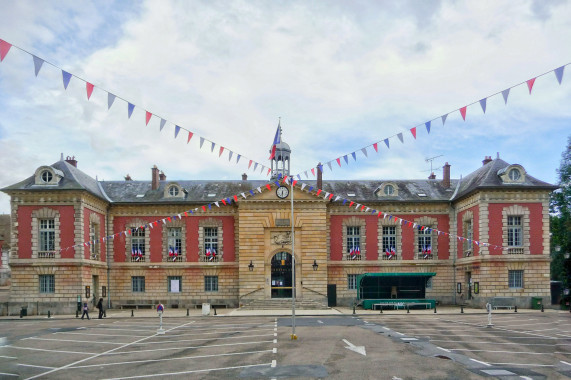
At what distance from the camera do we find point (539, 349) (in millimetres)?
21484

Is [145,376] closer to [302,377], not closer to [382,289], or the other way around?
[302,377]

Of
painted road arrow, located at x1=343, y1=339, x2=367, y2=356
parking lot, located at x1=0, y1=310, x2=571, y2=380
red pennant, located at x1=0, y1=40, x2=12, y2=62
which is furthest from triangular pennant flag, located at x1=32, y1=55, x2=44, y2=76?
painted road arrow, located at x1=343, y1=339, x2=367, y2=356

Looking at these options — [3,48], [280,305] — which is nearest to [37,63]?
[3,48]

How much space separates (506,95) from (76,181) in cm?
3220

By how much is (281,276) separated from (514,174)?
19.7m

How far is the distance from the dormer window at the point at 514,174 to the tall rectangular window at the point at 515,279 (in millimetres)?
6980

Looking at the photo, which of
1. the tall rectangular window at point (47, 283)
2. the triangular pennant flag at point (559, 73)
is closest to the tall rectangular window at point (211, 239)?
the tall rectangular window at point (47, 283)

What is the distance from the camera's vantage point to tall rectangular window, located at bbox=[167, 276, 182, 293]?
152 feet

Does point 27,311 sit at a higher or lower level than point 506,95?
lower

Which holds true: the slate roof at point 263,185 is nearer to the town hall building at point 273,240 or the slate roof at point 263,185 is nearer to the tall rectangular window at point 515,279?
the town hall building at point 273,240

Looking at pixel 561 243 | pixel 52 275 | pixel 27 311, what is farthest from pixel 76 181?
pixel 561 243

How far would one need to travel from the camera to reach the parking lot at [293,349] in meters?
17.1

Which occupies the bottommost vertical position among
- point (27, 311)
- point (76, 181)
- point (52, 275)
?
point (27, 311)

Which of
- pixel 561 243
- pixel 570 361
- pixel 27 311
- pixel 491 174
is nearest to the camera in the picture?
pixel 570 361
